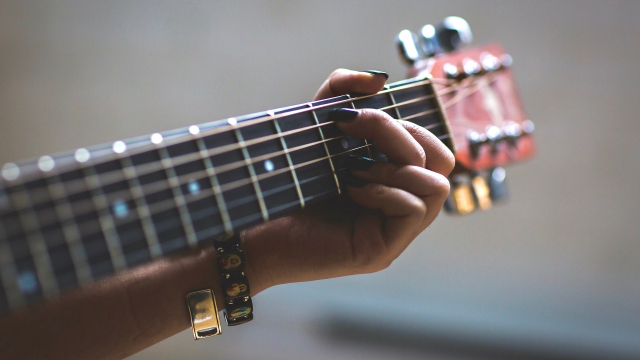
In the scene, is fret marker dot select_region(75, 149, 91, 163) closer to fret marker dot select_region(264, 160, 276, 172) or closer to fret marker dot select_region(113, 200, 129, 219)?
fret marker dot select_region(113, 200, 129, 219)

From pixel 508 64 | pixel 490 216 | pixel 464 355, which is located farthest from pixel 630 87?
pixel 464 355

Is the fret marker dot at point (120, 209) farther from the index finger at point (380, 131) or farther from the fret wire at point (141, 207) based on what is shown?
the index finger at point (380, 131)

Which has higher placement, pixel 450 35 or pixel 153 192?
pixel 450 35

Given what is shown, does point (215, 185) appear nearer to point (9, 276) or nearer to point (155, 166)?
point (155, 166)

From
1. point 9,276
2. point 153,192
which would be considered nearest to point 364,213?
point 153,192

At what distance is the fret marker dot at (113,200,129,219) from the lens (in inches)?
15.3

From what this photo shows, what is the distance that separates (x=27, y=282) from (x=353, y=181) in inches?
13.2

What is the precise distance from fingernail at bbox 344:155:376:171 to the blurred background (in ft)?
2.64

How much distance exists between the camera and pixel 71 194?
373mm

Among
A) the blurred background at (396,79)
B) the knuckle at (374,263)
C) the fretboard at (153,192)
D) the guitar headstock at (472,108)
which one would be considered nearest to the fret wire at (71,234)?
the fretboard at (153,192)

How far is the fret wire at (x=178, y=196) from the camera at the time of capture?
0.42m

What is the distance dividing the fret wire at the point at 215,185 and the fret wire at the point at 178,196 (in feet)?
0.10

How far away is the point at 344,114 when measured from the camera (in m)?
0.53

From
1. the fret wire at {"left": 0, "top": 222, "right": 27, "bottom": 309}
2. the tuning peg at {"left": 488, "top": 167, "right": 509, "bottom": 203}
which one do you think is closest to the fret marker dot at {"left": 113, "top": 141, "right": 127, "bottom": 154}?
the fret wire at {"left": 0, "top": 222, "right": 27, "bottom": 309}
